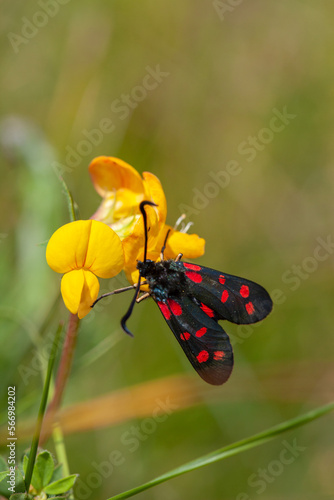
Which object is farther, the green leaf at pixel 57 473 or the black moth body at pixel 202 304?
the black moth body at pixel 202 304

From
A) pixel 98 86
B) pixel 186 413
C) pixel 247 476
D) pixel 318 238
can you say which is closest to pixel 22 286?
pixel 186 413

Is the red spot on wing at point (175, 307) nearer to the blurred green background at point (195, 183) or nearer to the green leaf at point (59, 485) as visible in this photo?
the green leaf at point (59, 485)

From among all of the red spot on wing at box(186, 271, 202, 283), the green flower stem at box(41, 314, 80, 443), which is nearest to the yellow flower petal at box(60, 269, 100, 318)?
the green flower stem at box(41, 314, 80, 443)

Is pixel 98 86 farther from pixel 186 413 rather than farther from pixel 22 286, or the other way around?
pixel 186 413
